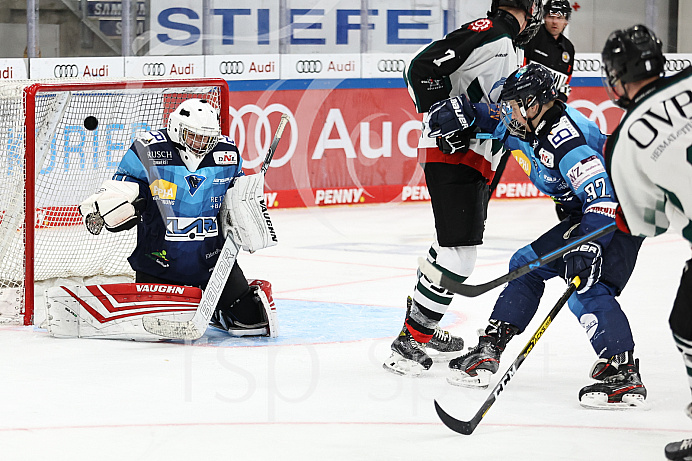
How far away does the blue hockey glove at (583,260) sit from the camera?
3.45 meters

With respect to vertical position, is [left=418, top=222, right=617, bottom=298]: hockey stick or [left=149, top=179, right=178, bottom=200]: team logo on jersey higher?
[left=149, top=179, right=178, bottom=200]: team logo on jersey

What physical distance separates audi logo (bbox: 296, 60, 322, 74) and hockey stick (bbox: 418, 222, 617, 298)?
5.45m

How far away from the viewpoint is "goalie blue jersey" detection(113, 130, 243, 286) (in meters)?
4.49

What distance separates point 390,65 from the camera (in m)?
9.02

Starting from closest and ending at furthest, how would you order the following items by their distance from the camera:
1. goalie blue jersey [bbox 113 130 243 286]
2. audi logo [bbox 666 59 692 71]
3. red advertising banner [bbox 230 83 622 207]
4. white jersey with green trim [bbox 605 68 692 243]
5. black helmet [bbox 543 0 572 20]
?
white jersey with green trim [bbox 605 68 692 243]
goalie blue jersey [bbox 113 130 243 286]
black helmet [bbox 543 0 572 20]
red advertising banner [bbox 230 83 622 207]
audi logo [bbox 666 59 692 71]

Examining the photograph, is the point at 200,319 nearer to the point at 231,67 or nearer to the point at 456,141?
the point at 456,141

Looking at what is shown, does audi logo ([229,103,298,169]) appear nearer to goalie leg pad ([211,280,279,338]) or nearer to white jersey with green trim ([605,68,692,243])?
goalie leg pad ([211,280,279,338])

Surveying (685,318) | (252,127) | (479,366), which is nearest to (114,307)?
(479,366)

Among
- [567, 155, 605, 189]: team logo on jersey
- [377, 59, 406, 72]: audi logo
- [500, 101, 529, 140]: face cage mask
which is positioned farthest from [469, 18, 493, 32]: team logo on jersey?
[377, 59, 406, 72]: audi logo

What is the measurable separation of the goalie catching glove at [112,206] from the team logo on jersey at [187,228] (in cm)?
17

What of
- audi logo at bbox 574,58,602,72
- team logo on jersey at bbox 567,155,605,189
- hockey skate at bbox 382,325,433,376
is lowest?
hockey skate at bbox 382,325,433,376

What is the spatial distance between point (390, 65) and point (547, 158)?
18.0 ft

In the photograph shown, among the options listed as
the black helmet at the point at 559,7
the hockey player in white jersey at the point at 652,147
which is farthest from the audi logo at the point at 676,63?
the hockey player in white jersey at the point at 652,147

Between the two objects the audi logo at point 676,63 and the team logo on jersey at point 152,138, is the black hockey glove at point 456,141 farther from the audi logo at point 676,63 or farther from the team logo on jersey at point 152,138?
the audi logo at point 676,63
